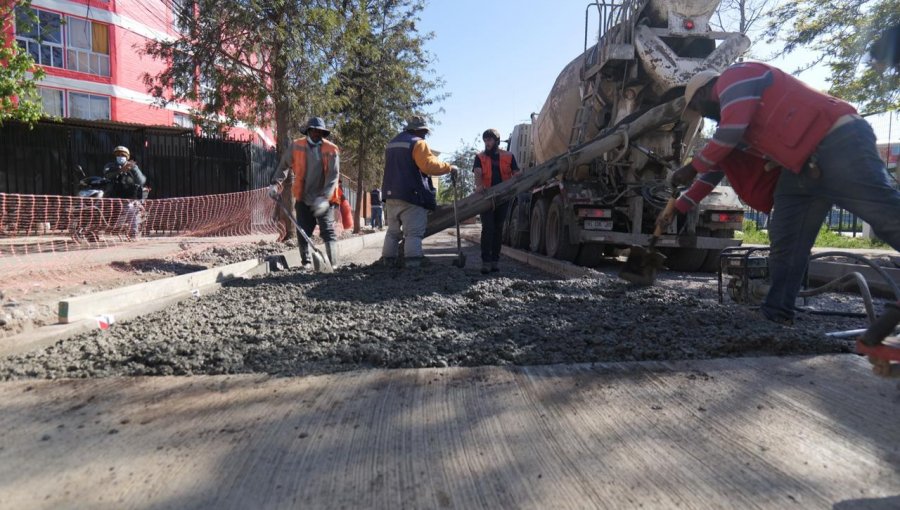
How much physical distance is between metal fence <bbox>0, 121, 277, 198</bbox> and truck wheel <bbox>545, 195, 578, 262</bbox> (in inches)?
406

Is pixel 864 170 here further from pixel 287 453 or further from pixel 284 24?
pixel 284 24

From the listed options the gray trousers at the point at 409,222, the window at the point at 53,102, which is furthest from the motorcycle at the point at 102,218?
the window at the point at 53,102

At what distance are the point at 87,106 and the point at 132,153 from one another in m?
8.87

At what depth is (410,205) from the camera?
6.68 m

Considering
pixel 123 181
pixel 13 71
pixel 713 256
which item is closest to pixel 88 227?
pixel 123 181

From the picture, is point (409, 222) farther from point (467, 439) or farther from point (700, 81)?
point (467, 439)

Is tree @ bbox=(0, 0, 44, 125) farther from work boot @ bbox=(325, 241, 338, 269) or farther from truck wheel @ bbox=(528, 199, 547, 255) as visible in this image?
truck wheel @ bbox=(528, 199, 547, 255)

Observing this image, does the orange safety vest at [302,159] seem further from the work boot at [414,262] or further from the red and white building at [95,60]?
the red and white building at [95,60]

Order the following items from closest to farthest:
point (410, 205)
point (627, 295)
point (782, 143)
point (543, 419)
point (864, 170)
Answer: point (543, 419), point (864, 170), point (782, 143), point (627, 295), point (410, 205)

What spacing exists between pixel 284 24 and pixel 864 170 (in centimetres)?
879

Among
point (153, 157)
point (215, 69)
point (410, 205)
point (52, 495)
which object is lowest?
point (52, 495)

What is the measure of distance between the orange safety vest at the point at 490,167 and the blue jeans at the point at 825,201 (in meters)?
4.31

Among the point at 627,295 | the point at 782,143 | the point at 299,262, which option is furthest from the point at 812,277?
the point at 299,262

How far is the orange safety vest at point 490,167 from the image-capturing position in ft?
25.3
